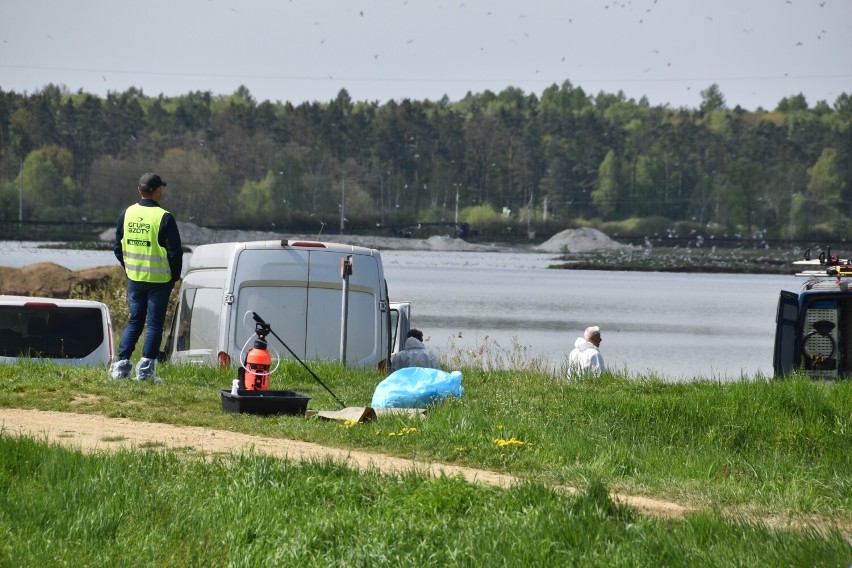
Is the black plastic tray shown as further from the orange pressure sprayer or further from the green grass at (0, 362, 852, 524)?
the orange pressure sprayer

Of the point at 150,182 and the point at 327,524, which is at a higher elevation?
the point at 150,182

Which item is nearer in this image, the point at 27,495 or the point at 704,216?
the point at 27,495

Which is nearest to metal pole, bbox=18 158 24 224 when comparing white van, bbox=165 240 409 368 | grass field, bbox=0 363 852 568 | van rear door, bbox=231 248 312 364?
white van, bbox=165 240 409 368

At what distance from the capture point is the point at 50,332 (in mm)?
15703

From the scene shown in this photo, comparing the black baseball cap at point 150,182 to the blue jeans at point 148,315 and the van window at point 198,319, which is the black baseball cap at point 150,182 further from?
the van window at point 198,319

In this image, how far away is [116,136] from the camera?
168 m

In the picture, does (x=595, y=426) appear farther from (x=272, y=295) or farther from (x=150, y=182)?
(x=150, y=182)

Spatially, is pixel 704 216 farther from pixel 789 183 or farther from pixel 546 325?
pixel 546 325

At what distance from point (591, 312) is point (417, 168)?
107 m

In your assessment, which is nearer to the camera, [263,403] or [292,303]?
[263,403]

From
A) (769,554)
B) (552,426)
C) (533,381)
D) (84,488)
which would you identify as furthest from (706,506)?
(533,381)

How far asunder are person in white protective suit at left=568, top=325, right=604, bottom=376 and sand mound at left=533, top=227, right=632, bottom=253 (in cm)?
14009

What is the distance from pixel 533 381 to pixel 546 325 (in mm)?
40725

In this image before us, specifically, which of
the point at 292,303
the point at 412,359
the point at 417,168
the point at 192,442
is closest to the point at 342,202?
the point at 417,168
